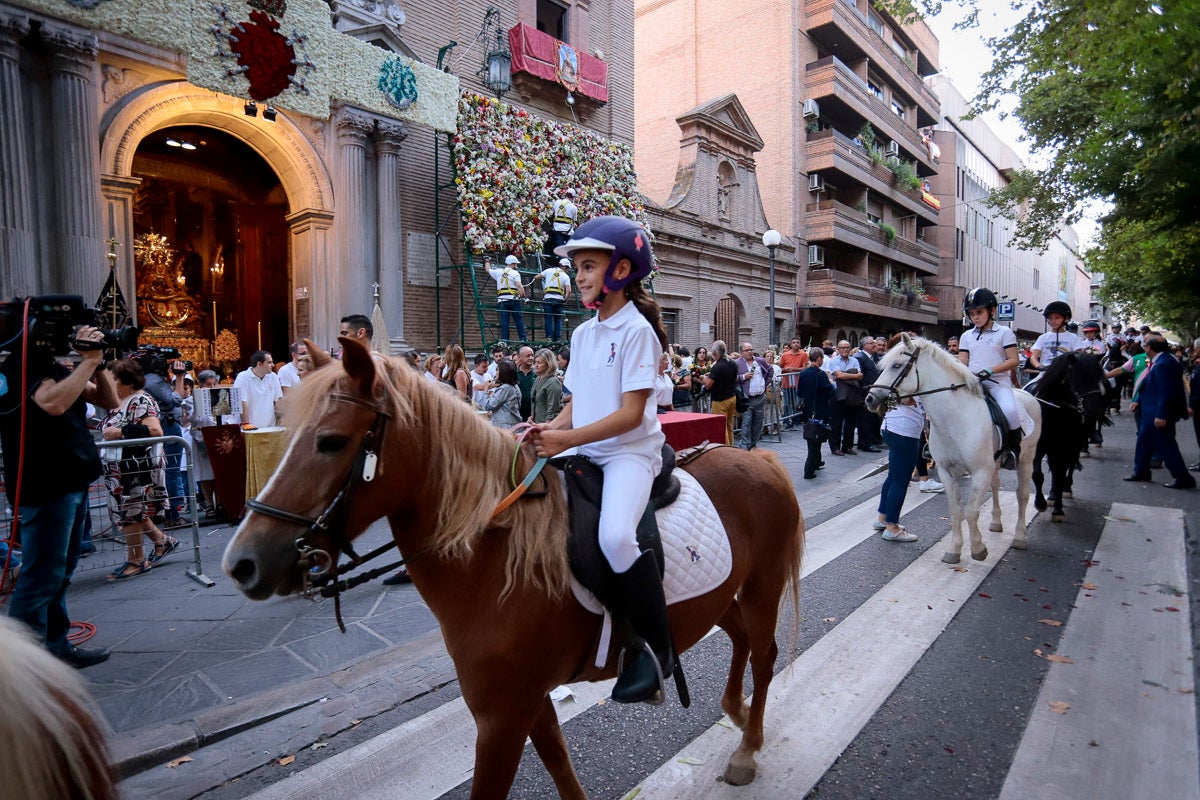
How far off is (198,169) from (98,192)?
20.2 feet

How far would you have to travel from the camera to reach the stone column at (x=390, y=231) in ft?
42.4

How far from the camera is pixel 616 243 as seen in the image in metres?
2.25

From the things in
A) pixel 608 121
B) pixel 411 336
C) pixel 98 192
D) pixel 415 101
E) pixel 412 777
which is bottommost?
pixel 412 777

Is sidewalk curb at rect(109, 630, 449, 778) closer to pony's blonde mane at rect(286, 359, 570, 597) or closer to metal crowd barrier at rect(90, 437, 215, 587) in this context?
pony's blonde mane at rect(286, 359, 570, 597)

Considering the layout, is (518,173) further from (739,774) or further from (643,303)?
(739,774)

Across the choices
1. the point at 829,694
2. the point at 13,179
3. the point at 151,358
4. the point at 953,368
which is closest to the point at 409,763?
the point at 829,694

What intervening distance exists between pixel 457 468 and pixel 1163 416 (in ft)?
37.5

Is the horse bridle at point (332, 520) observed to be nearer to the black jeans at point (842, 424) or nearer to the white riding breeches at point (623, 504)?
the white riding breeches at point (623, 504)

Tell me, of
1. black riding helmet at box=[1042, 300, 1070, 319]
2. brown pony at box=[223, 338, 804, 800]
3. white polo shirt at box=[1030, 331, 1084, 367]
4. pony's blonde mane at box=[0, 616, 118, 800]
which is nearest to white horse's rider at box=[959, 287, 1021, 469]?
black riding helmet at box=[1042, 300, 1070, 319]

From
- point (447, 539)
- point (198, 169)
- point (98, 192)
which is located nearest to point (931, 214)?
point (198, 169)

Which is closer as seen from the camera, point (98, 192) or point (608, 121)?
point (98, 192)

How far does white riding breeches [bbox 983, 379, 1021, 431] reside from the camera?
20.3ft

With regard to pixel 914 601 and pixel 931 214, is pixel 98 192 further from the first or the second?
pixel 931 214

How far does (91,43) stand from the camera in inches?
357
